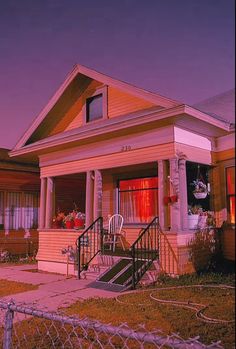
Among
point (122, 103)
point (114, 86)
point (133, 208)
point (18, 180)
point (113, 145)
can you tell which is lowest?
point (133, 208)

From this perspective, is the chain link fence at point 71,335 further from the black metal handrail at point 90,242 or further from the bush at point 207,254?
the black metal handrail at point 90,242

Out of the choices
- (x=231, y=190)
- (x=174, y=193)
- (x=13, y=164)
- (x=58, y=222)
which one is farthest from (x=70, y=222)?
(x=231, y=190)

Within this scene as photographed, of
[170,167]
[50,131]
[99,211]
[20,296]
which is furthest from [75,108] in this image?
[20,296]

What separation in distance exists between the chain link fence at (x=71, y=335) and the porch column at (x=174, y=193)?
380cm

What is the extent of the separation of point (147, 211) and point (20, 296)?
5.34 meters

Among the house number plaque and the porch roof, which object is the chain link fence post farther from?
the house number plaque

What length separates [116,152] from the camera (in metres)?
9.29

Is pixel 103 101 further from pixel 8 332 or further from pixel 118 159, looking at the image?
pixel 8 332

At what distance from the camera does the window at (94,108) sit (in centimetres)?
1042

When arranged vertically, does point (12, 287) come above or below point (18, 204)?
below

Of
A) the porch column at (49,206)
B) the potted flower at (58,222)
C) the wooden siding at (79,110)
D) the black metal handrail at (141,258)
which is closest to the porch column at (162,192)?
the black metal handrail at (141,258)

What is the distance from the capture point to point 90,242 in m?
9.28

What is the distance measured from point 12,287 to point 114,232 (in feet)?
11.0

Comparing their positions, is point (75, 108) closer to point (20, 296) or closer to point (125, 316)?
point (20, 296)
